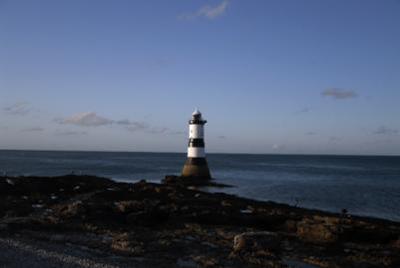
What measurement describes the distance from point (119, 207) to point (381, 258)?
1033 centimetres

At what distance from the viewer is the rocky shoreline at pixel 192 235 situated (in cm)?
1304

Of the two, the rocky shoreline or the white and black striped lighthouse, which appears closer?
the rocky shoreline

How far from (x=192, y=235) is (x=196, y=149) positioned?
28.6 m

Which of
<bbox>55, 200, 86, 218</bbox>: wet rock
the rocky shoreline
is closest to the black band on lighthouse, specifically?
the rocky shoreline

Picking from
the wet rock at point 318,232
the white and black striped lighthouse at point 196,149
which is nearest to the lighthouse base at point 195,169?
the white and black striped lighthouse at point 196,149

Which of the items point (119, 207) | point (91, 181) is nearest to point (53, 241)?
point (119, 207)

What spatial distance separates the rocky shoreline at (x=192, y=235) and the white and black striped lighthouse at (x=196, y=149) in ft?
69.0

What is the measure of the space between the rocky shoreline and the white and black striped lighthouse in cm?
2105

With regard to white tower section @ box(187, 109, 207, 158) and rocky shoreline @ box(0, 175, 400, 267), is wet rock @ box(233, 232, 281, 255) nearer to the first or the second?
rocky shoreline @ box(0, 175, 400, 267)

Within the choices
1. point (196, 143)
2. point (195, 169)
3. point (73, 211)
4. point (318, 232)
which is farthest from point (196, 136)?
point (318, 232)

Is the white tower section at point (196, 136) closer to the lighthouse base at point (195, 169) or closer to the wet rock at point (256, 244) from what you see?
the lighthouse base at point (195, 169)

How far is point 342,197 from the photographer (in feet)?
132

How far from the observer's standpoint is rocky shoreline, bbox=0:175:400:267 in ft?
42.8

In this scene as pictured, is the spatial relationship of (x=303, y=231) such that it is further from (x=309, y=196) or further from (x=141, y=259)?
(x=309, y=196)
